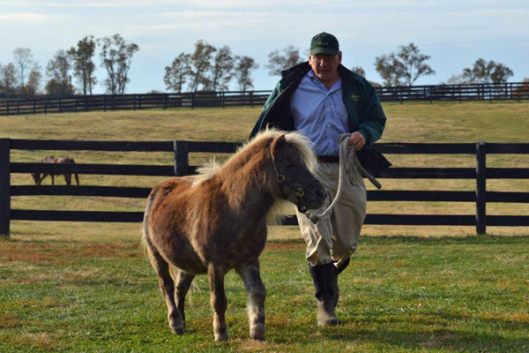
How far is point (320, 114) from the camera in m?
5.65

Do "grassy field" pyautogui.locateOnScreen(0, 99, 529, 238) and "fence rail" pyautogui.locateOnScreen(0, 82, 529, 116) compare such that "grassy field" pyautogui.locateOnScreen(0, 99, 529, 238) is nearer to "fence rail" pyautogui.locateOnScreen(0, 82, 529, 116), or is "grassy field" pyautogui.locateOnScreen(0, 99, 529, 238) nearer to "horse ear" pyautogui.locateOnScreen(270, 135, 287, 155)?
"fence rail" pyautogui.locateOnScreen(0, 82, 529, 116)

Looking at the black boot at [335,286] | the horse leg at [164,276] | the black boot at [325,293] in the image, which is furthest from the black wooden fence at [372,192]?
the horse leg at [164,276]

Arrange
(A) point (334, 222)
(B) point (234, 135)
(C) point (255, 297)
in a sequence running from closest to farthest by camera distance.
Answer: (C) point (255, 297), (A) point (334, 222), (B) point (234, 135)

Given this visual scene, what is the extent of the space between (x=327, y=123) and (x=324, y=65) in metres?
0.44

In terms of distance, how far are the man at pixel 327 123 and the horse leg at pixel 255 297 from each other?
0.75 meters

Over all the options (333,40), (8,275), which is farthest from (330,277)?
(8,275)

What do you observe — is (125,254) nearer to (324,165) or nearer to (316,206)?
(324,165)

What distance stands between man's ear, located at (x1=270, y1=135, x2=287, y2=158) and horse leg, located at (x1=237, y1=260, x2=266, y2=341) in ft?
2.49

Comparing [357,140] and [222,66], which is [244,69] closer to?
[222,66]

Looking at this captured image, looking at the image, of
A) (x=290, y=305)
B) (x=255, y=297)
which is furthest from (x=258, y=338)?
(x=290, y=305)

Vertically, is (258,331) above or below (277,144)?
below

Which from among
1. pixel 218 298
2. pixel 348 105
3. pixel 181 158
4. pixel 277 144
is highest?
pixel 348 105

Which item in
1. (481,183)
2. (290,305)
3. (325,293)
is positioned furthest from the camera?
(481,183)

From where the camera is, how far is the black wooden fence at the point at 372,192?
11641mm
